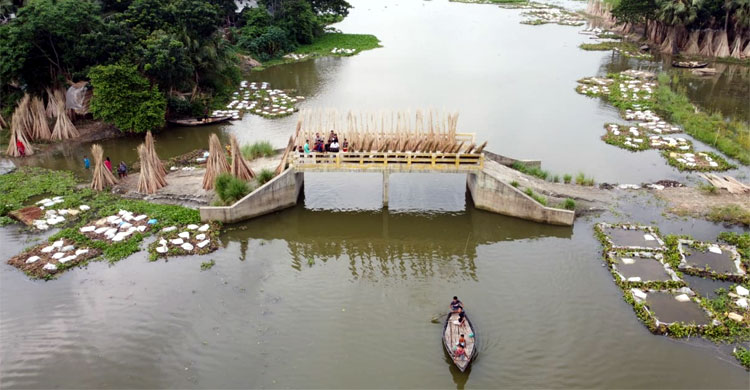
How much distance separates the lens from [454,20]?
294 feet

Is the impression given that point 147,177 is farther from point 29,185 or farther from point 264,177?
point 29,185

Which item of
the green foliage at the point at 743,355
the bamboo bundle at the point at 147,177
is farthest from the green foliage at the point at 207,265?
the green foliage at the point at 743,355

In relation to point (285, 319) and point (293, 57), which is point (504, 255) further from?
point (293, 57)

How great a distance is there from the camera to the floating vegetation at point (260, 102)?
41125 mm

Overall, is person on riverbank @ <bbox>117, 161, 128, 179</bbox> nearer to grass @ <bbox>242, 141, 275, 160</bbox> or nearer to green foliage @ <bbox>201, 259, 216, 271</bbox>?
grass @ <bbox>242, 141, 275, 160</bbox>

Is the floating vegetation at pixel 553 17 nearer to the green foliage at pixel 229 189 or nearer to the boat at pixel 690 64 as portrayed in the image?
the boat at pixel 690 64

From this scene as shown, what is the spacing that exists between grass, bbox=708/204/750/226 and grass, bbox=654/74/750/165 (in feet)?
25.9

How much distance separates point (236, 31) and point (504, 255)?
50.5m

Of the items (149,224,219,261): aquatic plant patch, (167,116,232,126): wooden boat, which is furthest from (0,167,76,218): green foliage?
(167,116,232,126): wooden boat

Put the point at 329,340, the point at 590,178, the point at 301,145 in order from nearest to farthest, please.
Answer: the point at 329,340 < the point at 301,145 < the point at 590,178

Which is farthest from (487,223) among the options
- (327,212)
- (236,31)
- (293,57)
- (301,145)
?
(236,31)

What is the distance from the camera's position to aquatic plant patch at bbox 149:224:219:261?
73.7ft

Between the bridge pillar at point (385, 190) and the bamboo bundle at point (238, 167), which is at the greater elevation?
the bamboo bundle at point (238, 167)

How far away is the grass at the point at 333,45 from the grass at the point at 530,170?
3656 cm
